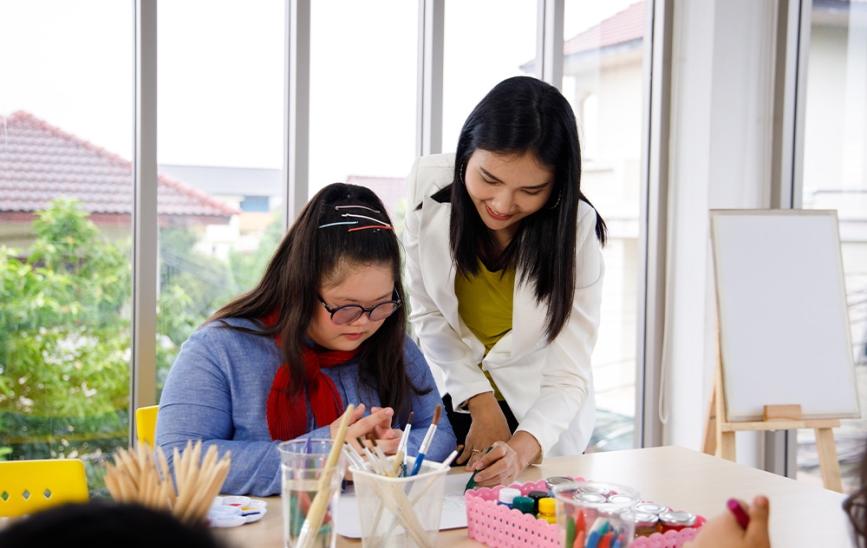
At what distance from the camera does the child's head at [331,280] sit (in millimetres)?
1585

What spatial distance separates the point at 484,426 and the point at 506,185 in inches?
20.6

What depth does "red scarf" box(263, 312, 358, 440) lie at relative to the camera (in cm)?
159

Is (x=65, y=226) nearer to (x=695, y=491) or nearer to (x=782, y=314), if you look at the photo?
(x=695, y=491)

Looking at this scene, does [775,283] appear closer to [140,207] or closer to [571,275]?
[571,275]

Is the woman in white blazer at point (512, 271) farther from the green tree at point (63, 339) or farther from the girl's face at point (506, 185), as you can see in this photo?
the green tree at point (63, 339)

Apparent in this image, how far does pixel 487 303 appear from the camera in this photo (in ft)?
6.75

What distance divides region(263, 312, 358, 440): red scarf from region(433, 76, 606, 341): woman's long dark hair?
1.52 feet

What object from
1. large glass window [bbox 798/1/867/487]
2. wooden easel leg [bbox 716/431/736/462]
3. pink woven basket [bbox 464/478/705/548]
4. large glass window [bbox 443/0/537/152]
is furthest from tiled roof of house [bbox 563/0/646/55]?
pink woven basket [bbox 464/478/705/548]

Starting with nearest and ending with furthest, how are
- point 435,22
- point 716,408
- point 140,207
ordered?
point 140,207 < point 716,408 < point 435,22

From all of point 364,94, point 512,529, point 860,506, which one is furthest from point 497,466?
point 364,94

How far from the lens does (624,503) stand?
3.91 ft

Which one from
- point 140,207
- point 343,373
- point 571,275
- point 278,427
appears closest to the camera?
point 278,427

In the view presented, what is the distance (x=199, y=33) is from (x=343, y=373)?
1.62 m

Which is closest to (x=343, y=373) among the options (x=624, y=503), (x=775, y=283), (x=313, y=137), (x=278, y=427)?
(x=278, y=427)
